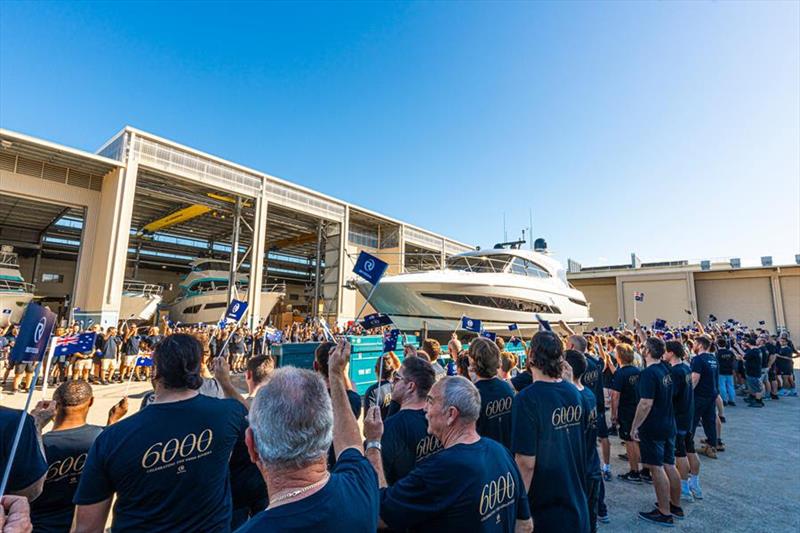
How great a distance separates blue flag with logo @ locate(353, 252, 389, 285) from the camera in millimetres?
4696

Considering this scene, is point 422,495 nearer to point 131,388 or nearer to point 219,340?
point 131,388

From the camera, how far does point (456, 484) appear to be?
4.87 feet

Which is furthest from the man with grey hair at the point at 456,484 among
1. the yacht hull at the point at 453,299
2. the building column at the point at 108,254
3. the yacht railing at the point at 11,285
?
the yacht railing at the point at 11,285

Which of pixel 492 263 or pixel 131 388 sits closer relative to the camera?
pixel 131 388

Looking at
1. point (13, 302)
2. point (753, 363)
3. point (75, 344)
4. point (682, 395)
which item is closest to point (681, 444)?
point (682, 395)

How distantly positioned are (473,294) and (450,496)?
14581mm

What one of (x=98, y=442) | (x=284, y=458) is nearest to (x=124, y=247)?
(x=98, y=442)

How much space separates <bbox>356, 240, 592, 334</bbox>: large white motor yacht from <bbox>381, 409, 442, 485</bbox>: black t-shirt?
12308mm

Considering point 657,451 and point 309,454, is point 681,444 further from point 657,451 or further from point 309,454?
point 309,454

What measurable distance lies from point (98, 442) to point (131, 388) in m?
11.5

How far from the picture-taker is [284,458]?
3.43 ft

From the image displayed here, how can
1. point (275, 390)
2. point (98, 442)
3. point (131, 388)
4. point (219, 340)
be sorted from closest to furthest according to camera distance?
1. point (275, 390)
2. point (98, 442)
3. point (131, 388)
4. point (219, 340)

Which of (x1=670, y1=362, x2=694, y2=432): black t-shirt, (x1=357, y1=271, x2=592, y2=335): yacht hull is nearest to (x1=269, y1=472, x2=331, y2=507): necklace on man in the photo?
(x1=670, y1=362, x2=694, y2=432): black t-shirt

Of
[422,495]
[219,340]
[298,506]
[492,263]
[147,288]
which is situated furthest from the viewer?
[147,288]
